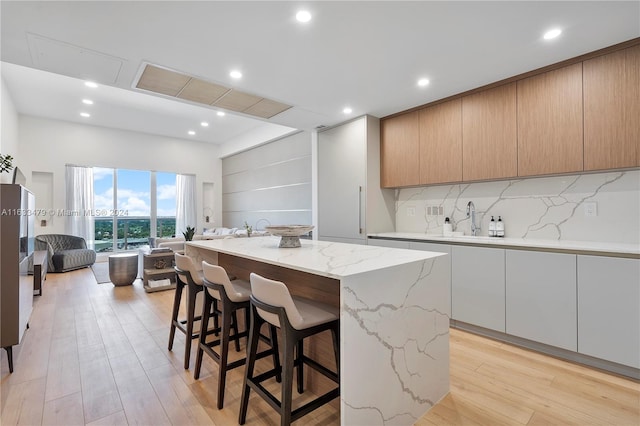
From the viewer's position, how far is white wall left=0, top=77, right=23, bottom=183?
452cm

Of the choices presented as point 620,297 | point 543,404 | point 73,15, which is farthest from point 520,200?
point 73,15

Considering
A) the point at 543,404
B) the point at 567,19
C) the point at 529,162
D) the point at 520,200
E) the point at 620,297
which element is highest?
the point at 567,19

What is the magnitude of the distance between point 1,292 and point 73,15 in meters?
2.09

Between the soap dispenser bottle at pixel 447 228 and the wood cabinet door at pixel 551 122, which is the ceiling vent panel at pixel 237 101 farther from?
the wood cabinet door at pixel 551 122

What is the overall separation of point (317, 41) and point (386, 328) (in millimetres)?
2201

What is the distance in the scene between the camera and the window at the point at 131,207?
7242 mm

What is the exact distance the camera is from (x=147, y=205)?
785 cm

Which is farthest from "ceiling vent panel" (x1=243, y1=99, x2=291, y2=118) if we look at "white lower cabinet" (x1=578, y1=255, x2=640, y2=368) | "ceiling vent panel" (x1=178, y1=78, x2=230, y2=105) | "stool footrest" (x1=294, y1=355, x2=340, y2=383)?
"white lower cabinet" (x1=578, y1=255, x2=640, y2=368)

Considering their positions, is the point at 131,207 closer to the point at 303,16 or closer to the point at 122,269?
the point at 122,269

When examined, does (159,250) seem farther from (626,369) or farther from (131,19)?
(626,369)

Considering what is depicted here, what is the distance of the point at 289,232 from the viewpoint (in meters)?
2.33

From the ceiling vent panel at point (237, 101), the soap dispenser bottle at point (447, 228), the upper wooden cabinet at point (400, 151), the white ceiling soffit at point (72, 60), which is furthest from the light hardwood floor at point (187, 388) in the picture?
the ceiling vent panel at point (237, 101)

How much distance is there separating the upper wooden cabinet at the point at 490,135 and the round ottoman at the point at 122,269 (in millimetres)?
5234

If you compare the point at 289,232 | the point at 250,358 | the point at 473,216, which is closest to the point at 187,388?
the point at 250,358
